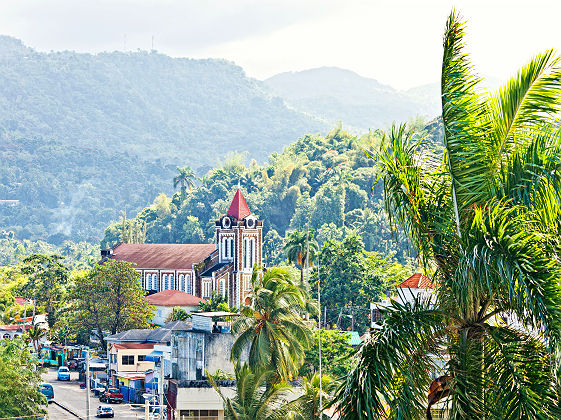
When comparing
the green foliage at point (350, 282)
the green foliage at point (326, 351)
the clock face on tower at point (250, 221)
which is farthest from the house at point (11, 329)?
the green foliage at point (326, 351)

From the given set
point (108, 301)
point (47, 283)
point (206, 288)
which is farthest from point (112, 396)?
point (206, 288)

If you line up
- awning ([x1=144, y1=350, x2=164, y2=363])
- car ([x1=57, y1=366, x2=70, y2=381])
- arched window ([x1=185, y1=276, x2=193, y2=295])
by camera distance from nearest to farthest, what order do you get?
awning ([x1=144, y1=350, x2=164, y2=363]) < car ([x1=57, y1=366, x2=70, y2=381]) < arched window ([x1=185, y1=276, x2=193, y2=295])

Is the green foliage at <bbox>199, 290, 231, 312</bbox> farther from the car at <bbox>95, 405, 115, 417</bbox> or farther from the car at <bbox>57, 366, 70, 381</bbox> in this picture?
the car at <bbox>95, 405, 115, 417</bbox>

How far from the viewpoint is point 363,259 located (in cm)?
9850

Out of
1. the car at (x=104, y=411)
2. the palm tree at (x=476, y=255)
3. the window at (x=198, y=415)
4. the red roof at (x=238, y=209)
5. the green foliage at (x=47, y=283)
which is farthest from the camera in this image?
the green foliage at (x=47, y=283)

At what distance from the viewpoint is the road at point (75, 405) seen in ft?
225

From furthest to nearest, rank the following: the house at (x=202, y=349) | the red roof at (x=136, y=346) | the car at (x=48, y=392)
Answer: the red roof at (x=136, y=346), the car at (x=48, y=392), the house at (x=202, y=349)

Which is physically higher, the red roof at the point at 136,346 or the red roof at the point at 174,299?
the red roof at the point at 174,299

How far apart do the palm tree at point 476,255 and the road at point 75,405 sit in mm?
57380

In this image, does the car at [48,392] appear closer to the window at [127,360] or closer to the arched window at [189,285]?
the window at [127,360]

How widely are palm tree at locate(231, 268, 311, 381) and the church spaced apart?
205 ft

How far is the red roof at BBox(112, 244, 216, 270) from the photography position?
402 feet

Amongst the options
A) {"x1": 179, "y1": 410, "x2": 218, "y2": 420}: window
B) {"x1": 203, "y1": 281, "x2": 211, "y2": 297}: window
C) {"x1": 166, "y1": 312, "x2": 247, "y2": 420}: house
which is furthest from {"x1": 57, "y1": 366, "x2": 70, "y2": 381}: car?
{"x1": 179, "y1": 410, "x2": 218, "y2": 420}: window

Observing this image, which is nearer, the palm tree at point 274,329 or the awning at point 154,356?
the palm tree at point 274,329
